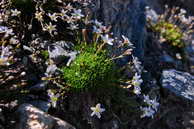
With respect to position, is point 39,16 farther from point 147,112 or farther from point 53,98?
point 147,112

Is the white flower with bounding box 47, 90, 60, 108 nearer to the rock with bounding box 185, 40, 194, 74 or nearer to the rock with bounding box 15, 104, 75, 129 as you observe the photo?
the rock with bounding box 15, 104, 75, 129

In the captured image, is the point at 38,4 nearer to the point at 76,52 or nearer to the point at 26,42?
the point at 26,42

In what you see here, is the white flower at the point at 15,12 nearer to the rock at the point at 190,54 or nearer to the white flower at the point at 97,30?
the white flower at the point at 97,30

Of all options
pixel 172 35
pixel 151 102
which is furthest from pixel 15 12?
pixel 172 35

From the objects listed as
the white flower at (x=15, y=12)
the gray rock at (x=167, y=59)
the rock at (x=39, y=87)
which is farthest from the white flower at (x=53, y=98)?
the gray rock at (x=167, y=59)

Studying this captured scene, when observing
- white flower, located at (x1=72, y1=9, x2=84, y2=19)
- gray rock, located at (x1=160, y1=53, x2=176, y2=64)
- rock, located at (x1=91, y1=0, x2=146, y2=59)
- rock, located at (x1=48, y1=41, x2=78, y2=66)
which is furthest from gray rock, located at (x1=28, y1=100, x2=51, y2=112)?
gray rock, located at (x1=160, y1=53, x2=176, y2=64)

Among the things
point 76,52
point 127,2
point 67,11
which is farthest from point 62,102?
point 127,2
